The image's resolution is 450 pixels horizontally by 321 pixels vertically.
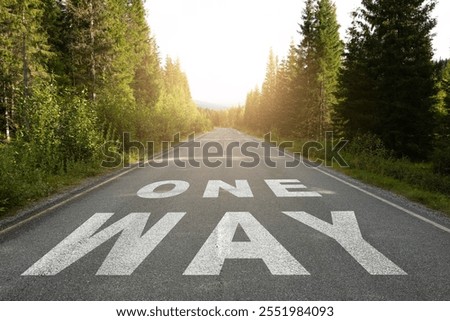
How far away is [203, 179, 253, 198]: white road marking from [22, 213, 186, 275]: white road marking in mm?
2055

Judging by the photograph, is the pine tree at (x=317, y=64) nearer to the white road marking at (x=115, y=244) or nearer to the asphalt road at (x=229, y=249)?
the asphalt road at (x=229, y=249)

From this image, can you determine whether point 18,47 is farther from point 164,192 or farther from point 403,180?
point 403,180

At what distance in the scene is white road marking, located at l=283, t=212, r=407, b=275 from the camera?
3.86 metres

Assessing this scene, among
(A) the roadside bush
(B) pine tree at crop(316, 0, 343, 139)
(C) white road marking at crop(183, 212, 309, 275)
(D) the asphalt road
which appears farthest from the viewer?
(B) pine tree at crop(316, 0, 343, 139)

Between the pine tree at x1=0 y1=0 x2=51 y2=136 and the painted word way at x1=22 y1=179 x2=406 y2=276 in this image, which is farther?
the pine tree at x1=0 y1=0 x2=51 y2=136

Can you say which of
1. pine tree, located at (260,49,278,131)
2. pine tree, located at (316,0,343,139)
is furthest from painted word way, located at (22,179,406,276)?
pine tree, located at (260,49,278,131)

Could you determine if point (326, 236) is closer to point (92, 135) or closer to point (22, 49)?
point (92, 135)

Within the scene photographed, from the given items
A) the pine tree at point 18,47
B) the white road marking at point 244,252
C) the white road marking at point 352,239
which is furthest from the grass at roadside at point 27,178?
the pine tree at point 18,47

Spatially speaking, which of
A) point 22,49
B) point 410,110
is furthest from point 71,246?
point 22,49

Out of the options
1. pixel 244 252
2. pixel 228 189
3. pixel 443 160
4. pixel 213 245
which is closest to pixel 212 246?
pixel 213 245

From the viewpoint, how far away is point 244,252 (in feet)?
14.2

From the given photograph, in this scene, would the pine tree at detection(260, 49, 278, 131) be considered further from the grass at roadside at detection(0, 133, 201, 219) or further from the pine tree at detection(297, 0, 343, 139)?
the grass at roadside at detection(0, 133, 201, 219)

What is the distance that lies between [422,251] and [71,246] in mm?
4804

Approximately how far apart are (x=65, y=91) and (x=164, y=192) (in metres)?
8.45
